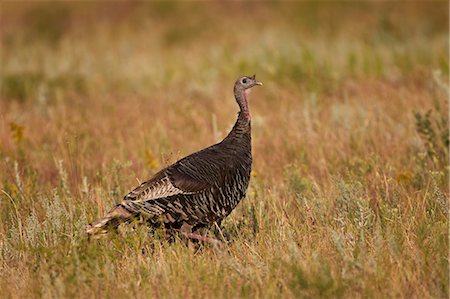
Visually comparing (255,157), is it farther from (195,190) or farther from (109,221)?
(109,221)

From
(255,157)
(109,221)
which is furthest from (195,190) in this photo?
(255,157)

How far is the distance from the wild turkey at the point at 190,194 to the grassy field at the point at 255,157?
0.16 meters

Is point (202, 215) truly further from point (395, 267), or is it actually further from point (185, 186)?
point (395, 267)

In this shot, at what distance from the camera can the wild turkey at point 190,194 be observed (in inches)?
193

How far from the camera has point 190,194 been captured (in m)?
5.05

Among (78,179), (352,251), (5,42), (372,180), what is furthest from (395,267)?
(5,42)

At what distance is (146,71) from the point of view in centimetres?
1338

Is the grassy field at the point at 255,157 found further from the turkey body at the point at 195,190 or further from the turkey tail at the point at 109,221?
the turkey body at the point at 195,190

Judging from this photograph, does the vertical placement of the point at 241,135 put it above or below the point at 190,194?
above

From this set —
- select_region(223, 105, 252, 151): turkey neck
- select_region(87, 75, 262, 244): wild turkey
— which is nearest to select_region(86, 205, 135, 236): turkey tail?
select_region(87, 75, 262, 244): wild turkey

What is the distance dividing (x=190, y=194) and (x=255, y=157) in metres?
2.59

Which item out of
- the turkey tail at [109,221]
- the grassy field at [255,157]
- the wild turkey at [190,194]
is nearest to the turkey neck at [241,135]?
the wild turkey at [190,194]

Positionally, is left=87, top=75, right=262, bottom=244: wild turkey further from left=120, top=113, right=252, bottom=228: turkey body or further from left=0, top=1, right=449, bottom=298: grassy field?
left=0, top=1, right=449, bottom=298: grassy field

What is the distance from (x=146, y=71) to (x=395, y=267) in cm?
959
